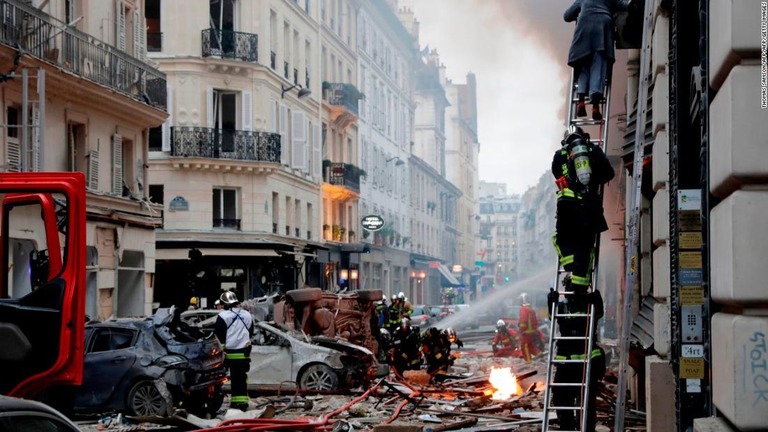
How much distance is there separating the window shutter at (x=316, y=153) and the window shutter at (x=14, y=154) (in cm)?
2455

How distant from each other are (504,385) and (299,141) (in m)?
26.7

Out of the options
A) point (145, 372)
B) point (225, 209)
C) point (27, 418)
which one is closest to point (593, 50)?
point (27, 418)

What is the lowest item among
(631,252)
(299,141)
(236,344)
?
(236,344)

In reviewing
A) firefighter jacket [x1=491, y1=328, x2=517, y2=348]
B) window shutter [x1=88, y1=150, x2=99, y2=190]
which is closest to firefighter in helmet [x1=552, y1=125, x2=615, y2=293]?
window shutter [x1=88, y1=150, x2=99, y2=190]

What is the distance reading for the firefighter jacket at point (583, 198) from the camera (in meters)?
9.17

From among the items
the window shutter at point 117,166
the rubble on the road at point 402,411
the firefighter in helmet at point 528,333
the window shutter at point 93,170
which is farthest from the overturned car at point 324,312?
the window shutter at point 117,166

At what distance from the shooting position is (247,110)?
39719 millimetres

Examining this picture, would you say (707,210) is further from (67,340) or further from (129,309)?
(129,309)

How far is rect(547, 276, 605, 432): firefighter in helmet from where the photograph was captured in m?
8.84

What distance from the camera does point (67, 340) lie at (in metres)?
9.05

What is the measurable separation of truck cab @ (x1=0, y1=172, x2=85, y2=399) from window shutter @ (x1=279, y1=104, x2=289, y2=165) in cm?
3207

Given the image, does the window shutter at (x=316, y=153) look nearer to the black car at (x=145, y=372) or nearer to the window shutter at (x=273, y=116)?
the window shutter at (x=273, y=116)

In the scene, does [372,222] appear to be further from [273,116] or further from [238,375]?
[238,375]

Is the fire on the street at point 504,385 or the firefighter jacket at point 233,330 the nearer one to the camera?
the firefighter jacket at point 233,330
